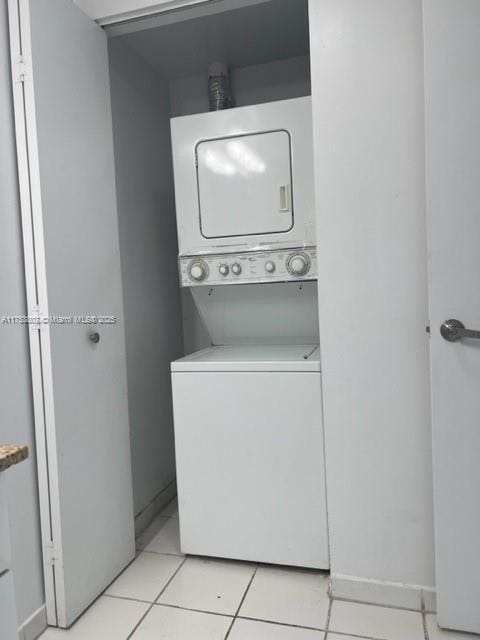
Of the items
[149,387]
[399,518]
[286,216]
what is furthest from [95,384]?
[399,518]

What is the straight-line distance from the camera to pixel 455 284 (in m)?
1.43

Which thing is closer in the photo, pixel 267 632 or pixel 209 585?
pixel 267 632

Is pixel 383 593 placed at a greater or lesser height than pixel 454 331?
lesser

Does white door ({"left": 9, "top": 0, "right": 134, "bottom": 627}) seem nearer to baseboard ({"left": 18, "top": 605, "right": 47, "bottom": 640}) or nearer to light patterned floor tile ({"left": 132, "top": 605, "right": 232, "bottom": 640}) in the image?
baseboard ({"left": 18, "top": 605, "right": 47, "bottom": 640})

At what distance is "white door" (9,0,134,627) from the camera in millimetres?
1519

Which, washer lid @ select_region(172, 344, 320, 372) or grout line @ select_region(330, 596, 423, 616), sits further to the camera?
washer lid @ select_region(172, 344, 320, 372)

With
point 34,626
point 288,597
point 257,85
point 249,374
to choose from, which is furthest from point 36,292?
point 257,85

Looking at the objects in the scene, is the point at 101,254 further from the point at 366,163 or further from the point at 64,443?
the point at 366,163

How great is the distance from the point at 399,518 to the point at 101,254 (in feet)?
5.11

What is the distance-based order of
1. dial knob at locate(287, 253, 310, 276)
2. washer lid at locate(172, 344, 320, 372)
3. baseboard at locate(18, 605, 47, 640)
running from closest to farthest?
baseboard at locate(18, 605, 47, 640) < washer lid at locate(172, 344, 320, 372) < dial knob at locate(287, 253, 310, 276)

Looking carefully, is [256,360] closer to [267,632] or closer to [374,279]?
[374,279]

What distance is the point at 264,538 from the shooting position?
1855mm

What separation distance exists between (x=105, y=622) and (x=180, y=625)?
0.28m

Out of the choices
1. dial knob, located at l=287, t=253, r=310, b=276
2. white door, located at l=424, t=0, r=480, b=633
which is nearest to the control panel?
dial knob, located at l=287, t=253, r=310, b=276
